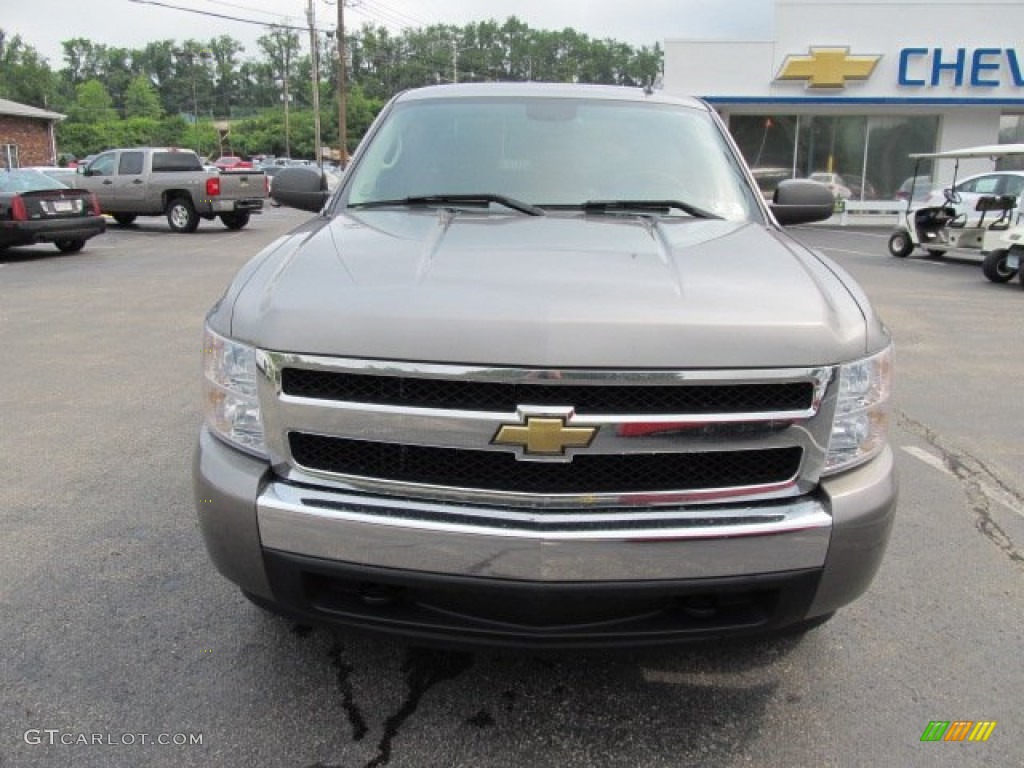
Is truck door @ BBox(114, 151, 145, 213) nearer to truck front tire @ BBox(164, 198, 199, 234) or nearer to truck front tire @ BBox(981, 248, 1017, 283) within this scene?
truck front tire @ BBox(164, 198, 199, 234)

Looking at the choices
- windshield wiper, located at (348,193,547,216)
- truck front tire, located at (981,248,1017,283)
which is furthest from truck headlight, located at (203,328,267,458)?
truck front tire, located at (981,248,1017,283)

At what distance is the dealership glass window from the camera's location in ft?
87.8

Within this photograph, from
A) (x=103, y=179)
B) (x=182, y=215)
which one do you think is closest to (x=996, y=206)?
(x=182, y=215)

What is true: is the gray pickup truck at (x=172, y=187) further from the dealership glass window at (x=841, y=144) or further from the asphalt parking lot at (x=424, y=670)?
the asphalt parking lot at (x=424, y=670)

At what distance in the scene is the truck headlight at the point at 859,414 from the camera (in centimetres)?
222

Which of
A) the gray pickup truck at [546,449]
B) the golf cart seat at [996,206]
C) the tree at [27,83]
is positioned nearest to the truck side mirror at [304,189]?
the gray pickup truck at [546,449]

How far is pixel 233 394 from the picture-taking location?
2.31 metres

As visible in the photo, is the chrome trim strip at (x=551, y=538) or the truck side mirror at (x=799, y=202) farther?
the truck side mirror at (x=799, y=202)

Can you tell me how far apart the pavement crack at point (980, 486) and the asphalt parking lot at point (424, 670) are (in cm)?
2

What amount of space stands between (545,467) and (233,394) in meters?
0.87

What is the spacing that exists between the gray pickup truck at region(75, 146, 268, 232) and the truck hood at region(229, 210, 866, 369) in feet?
63.2

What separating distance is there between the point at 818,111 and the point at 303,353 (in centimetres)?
2756

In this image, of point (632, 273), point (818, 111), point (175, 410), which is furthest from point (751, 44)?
point (632, 273)

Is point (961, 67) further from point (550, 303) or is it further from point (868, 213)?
point (550, 303)
